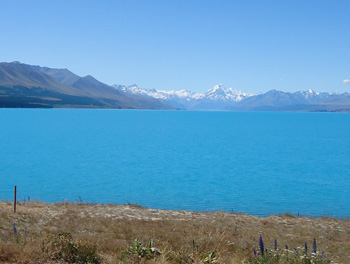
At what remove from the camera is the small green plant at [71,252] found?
9.34m

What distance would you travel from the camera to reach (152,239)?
13.2 meters

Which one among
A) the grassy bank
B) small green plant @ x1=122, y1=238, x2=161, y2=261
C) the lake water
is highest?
small green plant @ x1=122, y1=238, x2=161, y2=261

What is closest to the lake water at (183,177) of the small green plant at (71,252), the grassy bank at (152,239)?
the grassy bank at (152,239)

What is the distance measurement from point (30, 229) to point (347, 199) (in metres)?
34.2

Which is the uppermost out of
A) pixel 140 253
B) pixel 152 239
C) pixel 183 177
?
pixel 140 253

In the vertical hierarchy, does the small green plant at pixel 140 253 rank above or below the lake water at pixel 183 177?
above

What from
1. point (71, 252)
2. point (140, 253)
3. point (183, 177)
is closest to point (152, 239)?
point (140, 253)

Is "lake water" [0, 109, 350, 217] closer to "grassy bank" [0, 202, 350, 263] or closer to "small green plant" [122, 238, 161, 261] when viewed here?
"grassy bank" [0, 202, 350, 263]

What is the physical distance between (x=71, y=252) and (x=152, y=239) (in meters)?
4.18

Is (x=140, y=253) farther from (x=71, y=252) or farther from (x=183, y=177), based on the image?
(x=183, y=177)

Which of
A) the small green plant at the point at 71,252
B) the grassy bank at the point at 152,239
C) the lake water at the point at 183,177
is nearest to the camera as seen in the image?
the small green plant at the point at 71,252

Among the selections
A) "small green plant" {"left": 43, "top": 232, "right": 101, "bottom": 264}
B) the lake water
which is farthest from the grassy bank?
the lake water

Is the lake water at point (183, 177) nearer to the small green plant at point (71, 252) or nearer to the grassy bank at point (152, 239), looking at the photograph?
the grassy bank at point (152, 239)

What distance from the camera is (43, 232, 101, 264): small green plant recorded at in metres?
9.34
